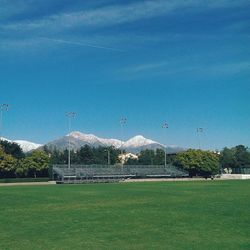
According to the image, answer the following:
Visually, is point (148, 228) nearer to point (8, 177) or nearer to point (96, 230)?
point (96, 230)

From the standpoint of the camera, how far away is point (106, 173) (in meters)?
100

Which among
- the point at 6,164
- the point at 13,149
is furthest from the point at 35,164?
the point at 13,149

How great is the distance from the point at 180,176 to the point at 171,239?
91.7 metres

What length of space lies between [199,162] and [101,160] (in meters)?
39.6

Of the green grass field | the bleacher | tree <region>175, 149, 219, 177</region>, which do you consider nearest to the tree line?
tree <region>175, 149, 219, 177</region>

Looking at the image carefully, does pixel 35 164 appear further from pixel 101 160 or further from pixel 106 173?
pixel 101 160

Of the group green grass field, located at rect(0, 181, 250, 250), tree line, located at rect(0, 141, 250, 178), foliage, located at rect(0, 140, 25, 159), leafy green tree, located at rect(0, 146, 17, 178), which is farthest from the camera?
foliage, located at rect(0, 140, 25, 159)

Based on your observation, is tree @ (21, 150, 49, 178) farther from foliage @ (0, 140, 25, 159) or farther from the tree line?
foliage @ (0, 140, 25, 159)

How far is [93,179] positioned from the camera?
3676 inches

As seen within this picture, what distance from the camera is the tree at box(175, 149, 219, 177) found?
109 meters

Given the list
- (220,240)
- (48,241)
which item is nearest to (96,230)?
(48,241)

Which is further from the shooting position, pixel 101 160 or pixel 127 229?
pixel 101 160

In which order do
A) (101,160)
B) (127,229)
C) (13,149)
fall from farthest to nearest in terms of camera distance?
(101,160)
(13,149)
(127,229)

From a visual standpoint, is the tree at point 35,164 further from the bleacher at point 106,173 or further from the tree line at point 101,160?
the bleacher at point 106,173
